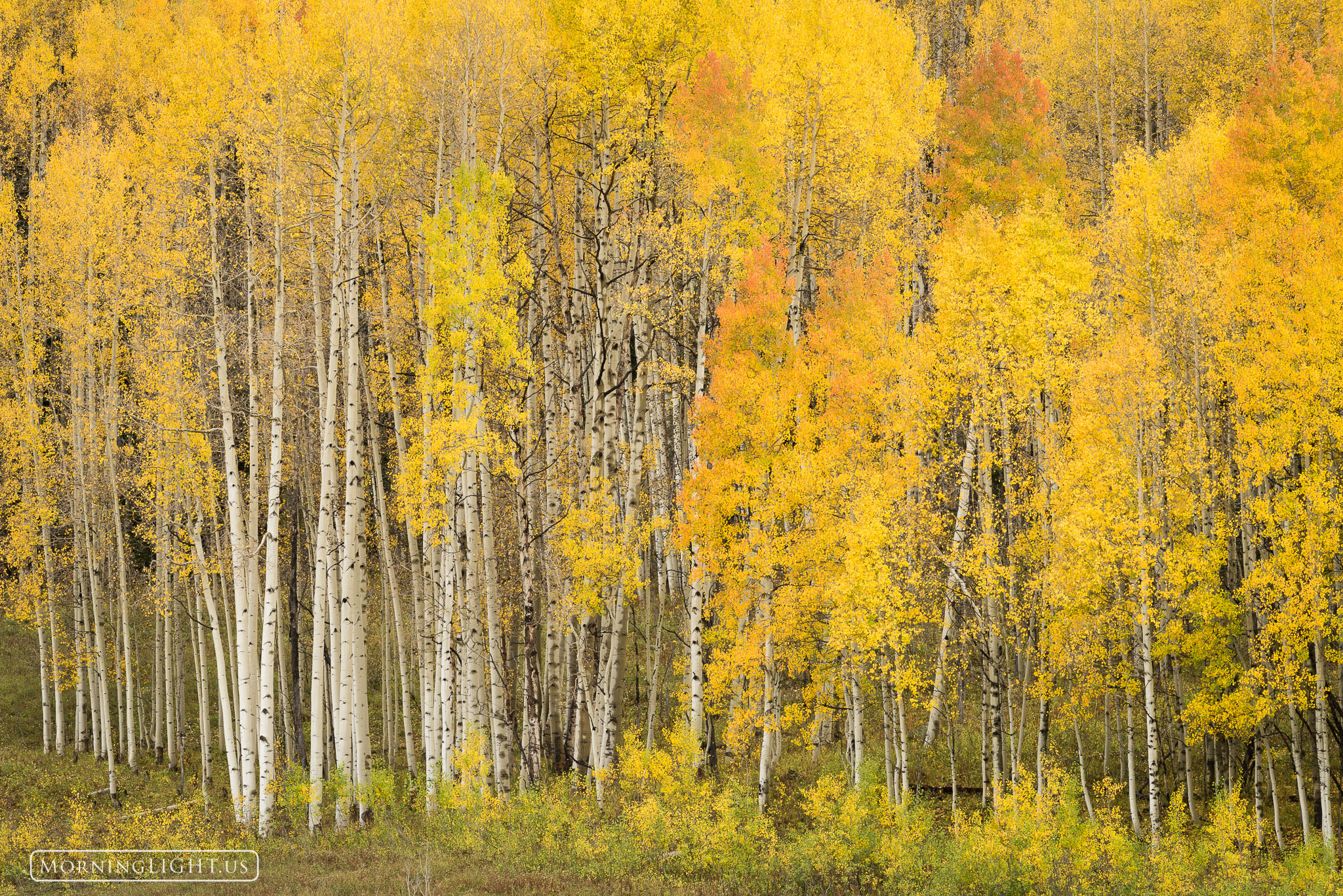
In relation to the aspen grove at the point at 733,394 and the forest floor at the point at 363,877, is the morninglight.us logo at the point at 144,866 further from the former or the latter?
the aspen grove at the point at 733,394

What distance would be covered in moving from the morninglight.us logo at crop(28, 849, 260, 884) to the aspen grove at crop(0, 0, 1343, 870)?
4.26 ft

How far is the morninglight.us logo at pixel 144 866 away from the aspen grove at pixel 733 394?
1.30 meters

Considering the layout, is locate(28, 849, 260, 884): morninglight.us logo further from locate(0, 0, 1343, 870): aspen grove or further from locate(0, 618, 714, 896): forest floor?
locate(0, 0, 1343, 870): aspen grove

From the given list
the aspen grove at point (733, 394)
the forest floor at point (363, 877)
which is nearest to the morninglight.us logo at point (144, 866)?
the forest floor at point (363, 877)

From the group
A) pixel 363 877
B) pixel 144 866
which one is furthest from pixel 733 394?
pixel 144 866

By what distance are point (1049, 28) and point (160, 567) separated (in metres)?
36.1

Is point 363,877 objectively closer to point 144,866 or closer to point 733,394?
point 144,866

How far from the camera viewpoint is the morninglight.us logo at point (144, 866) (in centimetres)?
1124

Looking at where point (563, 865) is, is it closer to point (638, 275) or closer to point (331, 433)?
point (331, 433)

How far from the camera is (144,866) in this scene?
1205cm

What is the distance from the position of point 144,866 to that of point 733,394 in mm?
10949

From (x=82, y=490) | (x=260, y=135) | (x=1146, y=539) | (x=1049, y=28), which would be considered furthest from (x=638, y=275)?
(x=1049, y=28)

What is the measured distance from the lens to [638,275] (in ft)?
63.8

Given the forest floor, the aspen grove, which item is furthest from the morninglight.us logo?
the aspen grove
